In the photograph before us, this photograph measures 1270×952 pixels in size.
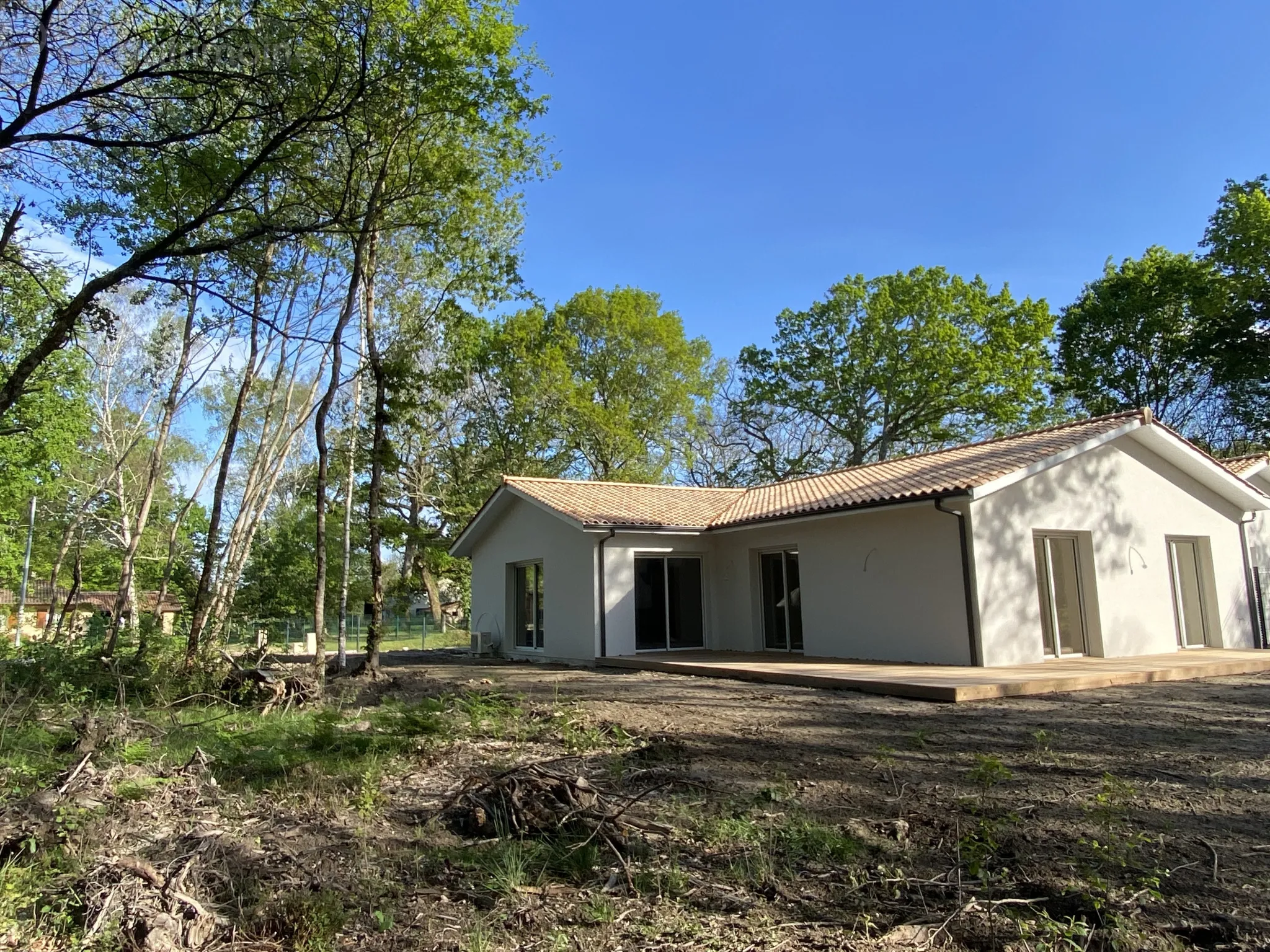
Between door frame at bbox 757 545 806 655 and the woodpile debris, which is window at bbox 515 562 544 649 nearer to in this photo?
door frame at bbox 757 545 806 655

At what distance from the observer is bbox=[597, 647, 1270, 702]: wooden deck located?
9398mm

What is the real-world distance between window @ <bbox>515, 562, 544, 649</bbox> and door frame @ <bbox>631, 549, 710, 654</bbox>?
2715 mm

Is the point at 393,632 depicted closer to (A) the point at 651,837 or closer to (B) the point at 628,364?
(B) the point at 628,364

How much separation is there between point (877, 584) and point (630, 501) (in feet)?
21.0

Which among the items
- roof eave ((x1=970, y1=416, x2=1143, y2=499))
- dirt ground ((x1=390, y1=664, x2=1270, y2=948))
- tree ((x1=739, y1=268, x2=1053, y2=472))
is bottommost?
dirt ground ((x1=390, y1=664, x2=1270, y2=948))

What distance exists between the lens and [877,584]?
12938 mm

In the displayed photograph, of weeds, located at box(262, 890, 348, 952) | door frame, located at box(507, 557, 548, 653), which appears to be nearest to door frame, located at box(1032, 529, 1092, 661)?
door frame, located at box(507, 557, 548, 653)

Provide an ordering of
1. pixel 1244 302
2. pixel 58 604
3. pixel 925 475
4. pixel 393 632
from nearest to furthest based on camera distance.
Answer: pixel 925 475 → pixel 1244 302 → pixel 58 604 → pixel 393 632

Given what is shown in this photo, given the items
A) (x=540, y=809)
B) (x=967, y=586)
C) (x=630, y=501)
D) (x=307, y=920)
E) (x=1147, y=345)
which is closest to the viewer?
(x=307, y=920)

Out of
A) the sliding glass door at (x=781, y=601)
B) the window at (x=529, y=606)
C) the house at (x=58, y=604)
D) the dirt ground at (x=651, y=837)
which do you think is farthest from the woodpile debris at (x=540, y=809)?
the house at (x=58, y=604)

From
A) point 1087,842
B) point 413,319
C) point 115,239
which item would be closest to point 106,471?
point 413,319

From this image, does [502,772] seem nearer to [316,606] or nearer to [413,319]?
[316,606]

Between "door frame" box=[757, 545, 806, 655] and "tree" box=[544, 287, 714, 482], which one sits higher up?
"tree" box=[544, 287, 714, 482]

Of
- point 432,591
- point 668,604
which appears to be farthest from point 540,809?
point 432,591
